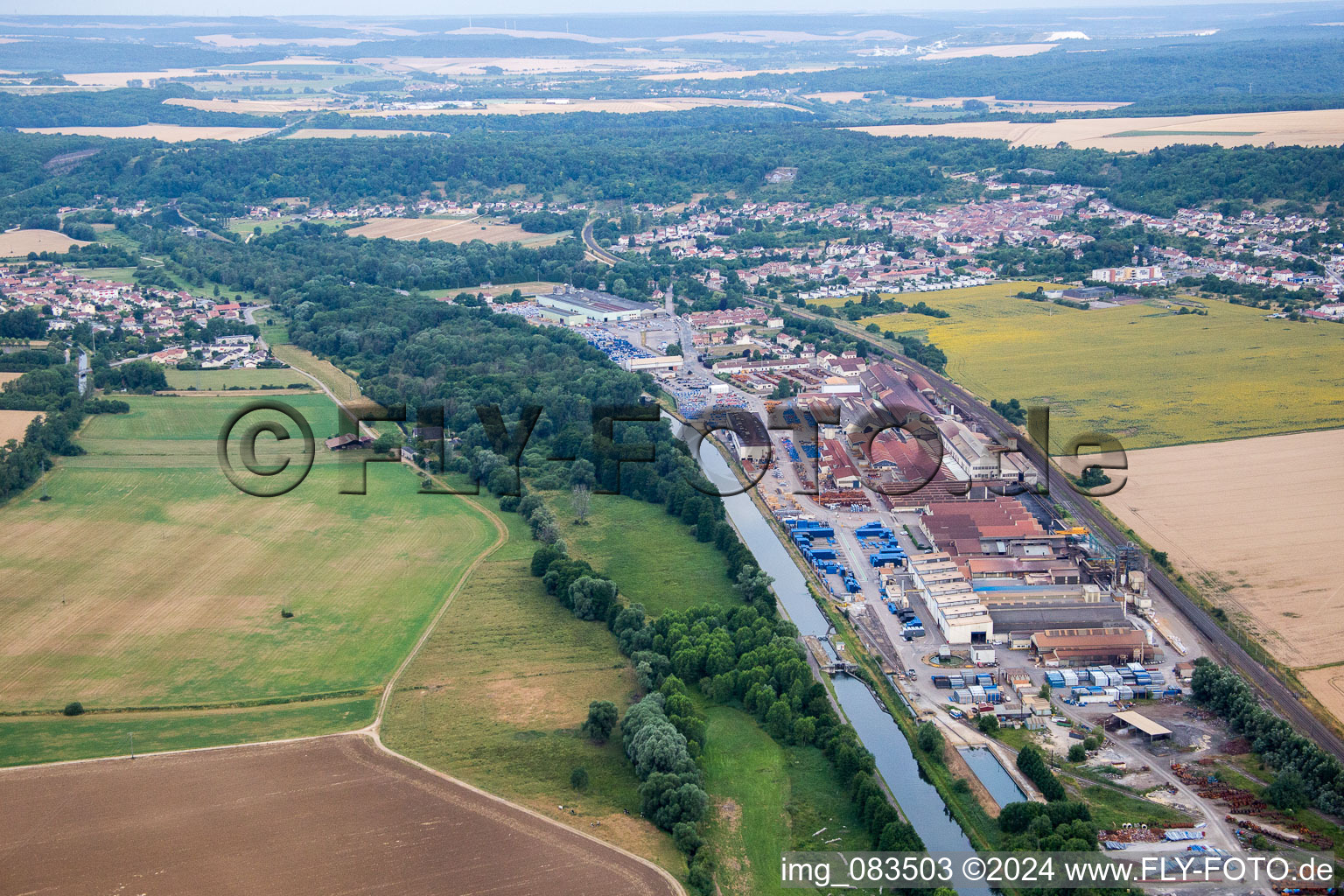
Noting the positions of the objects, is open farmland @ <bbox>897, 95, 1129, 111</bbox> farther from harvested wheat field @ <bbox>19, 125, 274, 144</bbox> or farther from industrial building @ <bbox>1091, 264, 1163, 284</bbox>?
harvested wheat field @ <bbox>19, 125, 274, 144</bbox>

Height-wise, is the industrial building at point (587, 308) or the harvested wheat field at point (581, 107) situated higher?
the harvested wheat field at point (581, 107)

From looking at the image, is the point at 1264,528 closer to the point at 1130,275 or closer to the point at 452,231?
the point at 1130,275

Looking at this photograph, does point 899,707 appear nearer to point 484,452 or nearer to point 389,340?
point 484,452

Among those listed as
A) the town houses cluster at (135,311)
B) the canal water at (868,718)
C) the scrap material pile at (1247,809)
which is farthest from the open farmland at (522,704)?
the town houses cluster at (135,311)

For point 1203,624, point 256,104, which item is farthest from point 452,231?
point 256,104

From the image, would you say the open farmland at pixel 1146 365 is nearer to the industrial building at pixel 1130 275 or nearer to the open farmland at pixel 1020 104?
the industrial building at pixel 1130 275

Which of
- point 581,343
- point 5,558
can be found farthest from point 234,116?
point 5,558

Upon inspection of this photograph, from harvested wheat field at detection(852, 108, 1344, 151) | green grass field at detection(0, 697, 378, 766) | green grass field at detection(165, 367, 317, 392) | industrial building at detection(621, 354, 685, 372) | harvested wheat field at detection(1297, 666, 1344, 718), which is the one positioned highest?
harvested wheat field at detection(852, 108, 1344, 151)

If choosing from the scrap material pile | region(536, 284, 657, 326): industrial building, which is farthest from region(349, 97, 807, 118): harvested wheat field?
the scrap material pile
